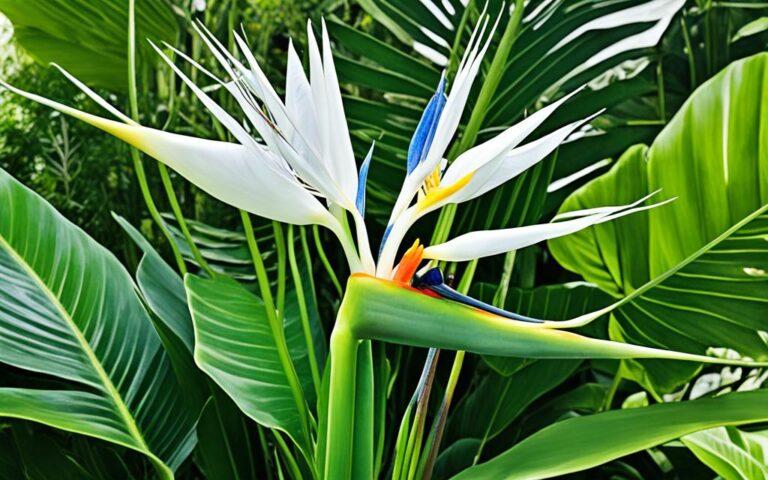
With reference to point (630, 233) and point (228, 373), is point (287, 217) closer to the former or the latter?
point (228, 373)

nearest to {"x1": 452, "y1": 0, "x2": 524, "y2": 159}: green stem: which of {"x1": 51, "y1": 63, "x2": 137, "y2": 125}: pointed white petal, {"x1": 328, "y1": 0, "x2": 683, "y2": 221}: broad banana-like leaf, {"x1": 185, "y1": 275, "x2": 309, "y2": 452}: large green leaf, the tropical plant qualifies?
the tropical plant

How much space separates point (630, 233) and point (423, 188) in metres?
0.28

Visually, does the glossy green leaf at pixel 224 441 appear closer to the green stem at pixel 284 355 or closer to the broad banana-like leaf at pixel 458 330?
the green stem at pixel 284 355

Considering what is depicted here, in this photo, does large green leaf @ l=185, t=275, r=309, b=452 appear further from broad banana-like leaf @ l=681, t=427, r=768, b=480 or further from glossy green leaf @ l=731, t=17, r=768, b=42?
glossy green leaf @ l=731, t=17, r=768, b=42

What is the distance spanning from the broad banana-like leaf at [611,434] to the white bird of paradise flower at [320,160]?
0.48ft

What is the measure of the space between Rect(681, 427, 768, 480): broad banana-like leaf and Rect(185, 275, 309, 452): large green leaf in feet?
0.91

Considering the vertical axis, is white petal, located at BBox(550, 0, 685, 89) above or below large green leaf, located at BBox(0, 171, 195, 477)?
above

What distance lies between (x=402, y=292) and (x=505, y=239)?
0.17ft

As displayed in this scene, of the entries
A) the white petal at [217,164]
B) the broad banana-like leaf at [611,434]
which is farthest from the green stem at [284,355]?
the white petal at [217,164]

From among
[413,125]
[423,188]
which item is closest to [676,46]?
[413,125]

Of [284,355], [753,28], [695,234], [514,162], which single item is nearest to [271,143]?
[514,162]

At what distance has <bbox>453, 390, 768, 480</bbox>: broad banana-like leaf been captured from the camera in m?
0.40

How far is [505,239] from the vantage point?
0.31 metres

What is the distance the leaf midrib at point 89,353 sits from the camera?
0.54 metres
